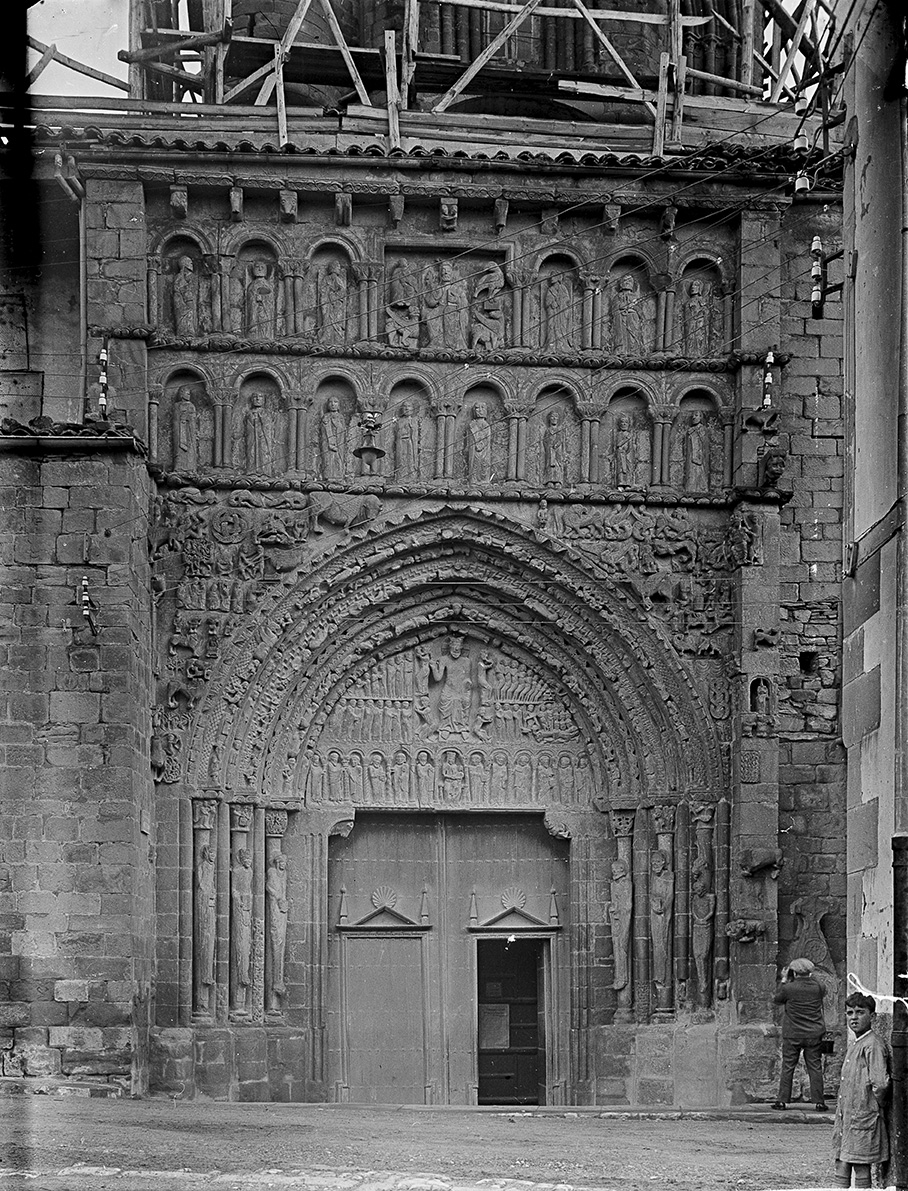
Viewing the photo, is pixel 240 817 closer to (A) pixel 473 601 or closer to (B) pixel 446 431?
(A) pixel 473 601

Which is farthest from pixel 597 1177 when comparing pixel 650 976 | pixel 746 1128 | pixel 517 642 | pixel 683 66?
pixel 683 66

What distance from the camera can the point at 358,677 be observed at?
695 inches

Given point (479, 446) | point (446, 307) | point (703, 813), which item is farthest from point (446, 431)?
point (703, 813)

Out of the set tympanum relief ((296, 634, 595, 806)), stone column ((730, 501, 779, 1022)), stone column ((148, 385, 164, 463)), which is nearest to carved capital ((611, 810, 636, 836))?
tympanum relief ((296, 634, 595, 806))

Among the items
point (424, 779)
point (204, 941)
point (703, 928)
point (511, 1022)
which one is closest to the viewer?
point (204, 941)

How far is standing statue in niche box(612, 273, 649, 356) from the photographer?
17.7m

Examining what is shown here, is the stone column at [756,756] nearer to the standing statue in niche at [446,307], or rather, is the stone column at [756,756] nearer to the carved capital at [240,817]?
the standing statue in niche at [446,307]

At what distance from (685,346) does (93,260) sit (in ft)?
16.8

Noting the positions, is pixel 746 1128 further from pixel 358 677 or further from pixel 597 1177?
pixel 358 677

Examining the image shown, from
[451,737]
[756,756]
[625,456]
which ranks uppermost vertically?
[625,456]

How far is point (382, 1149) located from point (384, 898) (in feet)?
15.9

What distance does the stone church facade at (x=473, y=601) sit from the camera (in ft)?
55.3

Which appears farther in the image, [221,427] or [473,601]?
[473,601]

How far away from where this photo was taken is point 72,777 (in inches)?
612
